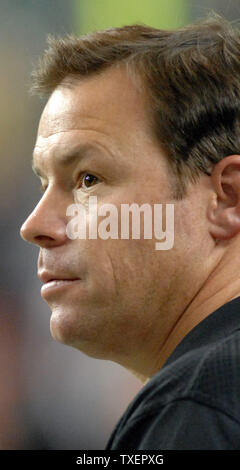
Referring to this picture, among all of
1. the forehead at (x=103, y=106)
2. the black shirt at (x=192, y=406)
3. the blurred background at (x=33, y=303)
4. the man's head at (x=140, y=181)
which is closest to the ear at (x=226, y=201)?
the man's head at (x=140, y=181)

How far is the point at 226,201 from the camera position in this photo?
1293 mm

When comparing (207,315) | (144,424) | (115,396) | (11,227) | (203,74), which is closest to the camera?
(144,424)

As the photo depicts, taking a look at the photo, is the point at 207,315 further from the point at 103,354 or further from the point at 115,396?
the point at 115,396

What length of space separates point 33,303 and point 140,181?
1.90m

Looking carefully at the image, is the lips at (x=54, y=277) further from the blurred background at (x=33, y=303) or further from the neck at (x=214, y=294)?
the blurred background at (x=33, y=303)

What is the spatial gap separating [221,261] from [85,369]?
1.88m

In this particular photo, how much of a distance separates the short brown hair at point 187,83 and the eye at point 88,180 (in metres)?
0.14

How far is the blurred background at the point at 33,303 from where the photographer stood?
116 inches

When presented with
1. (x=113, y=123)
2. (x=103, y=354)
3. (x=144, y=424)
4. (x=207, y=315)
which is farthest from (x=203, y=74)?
(x=144, y=424)

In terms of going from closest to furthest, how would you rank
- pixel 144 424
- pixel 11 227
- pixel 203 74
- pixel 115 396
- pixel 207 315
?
1. pixel 144 424
2. pixel 207 315
3. pixel 203 74
4. pixel 115 396
5. pixel 11 227

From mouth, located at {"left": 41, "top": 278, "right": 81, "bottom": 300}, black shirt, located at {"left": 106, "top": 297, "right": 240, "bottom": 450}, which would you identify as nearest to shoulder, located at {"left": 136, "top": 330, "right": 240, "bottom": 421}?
black shirt, located at {"left": 106, "top": 297, "right": 240, "bottom": 450}

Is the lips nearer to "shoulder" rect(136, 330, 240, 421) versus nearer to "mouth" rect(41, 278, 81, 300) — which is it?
"mouth" rect(41, 278, 81, 300)

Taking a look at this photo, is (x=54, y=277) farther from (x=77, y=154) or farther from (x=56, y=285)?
Answer: (x=77, y=154)

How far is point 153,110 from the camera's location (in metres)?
1.33
